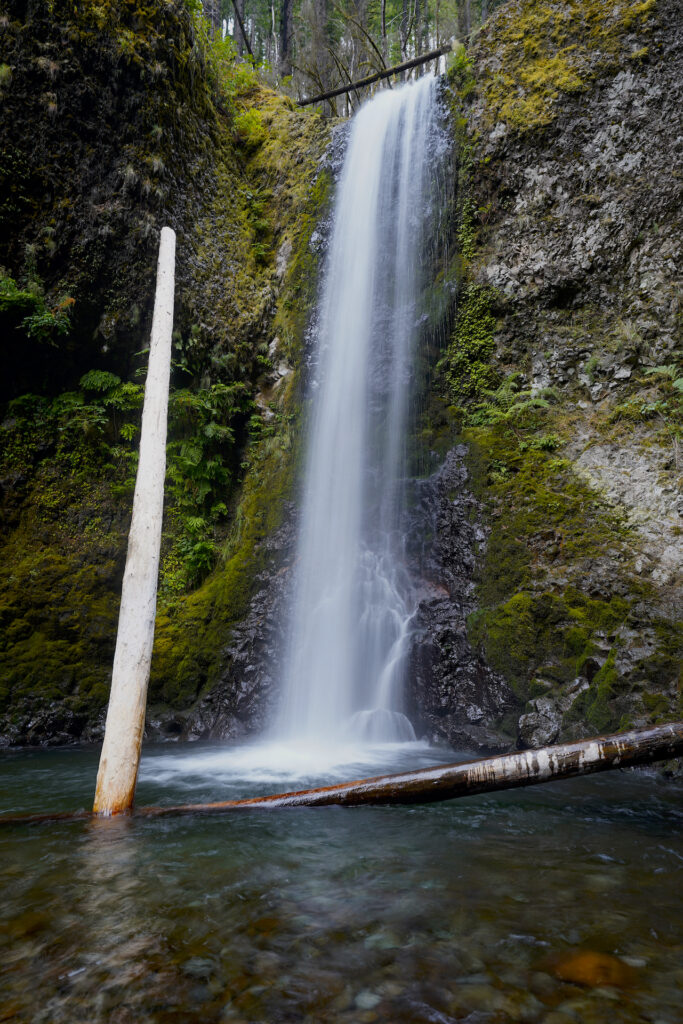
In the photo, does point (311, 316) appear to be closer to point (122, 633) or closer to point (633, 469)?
point (633, 469)

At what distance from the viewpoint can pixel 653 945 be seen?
2.04 metres

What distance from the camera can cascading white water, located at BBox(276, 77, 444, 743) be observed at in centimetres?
700

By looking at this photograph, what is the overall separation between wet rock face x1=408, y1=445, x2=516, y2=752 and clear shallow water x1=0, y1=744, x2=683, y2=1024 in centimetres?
197

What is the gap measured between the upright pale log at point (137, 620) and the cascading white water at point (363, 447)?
135 inches

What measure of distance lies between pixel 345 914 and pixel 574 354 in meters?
7.75

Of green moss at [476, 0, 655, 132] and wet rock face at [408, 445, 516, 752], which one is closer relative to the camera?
wet rock face at [408, 445, 516, 752]

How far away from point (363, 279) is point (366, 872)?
30.6ft

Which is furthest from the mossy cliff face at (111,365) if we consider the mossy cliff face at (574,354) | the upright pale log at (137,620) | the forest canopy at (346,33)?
the forest canopy at (346,33)

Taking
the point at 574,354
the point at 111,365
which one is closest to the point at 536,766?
the point at 574,354

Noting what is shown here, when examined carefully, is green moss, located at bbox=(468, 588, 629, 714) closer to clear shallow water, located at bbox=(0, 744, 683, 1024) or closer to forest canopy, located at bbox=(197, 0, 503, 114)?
clear shallow water, located at bbox=(0, 744, 683, 1024)

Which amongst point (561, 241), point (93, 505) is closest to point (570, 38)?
point (561, 241)

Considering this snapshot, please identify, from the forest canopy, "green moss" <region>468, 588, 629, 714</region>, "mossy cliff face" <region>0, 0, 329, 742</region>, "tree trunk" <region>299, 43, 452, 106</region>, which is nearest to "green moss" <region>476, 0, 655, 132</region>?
"tree trunk" <region>299, 43, 452, 106</region>

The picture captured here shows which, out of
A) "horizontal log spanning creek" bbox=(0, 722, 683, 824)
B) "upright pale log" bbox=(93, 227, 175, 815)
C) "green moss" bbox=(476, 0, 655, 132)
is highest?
"green moss" bbox=(476, 0, 655, 132)

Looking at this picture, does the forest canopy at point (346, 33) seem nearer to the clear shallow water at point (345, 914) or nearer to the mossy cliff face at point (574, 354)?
the mossy cliff face at point (574, 354)
